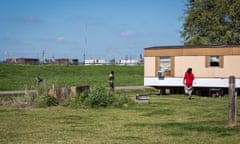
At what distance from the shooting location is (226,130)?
1100 cm

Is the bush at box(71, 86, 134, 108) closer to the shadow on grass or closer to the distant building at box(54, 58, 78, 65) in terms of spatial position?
the shadow on grass

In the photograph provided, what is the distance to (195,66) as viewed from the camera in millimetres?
26266

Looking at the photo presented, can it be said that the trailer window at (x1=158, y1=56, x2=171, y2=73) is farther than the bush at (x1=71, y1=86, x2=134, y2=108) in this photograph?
Yes

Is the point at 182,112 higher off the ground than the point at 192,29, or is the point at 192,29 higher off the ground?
the point at 192,29

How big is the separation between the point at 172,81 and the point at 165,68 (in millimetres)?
967

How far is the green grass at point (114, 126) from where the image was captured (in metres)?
9.77

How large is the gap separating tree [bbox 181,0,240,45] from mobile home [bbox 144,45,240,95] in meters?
12.2

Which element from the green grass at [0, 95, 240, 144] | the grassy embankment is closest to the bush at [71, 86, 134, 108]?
the grassy embankment

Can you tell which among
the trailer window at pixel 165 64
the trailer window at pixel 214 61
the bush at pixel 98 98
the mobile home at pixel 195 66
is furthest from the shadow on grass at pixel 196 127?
the trailer window at pixel 165 64

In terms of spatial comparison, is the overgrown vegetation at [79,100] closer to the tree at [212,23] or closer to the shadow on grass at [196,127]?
the shadow on grass at [196,127]

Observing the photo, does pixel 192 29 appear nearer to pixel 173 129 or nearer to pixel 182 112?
pixel 182 112

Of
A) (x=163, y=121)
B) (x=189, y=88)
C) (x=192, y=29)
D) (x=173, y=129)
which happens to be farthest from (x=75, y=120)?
(x=192, y=29)

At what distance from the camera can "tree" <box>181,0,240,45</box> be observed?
3794cm

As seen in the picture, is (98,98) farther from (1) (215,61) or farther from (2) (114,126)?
(1) (215,61)
